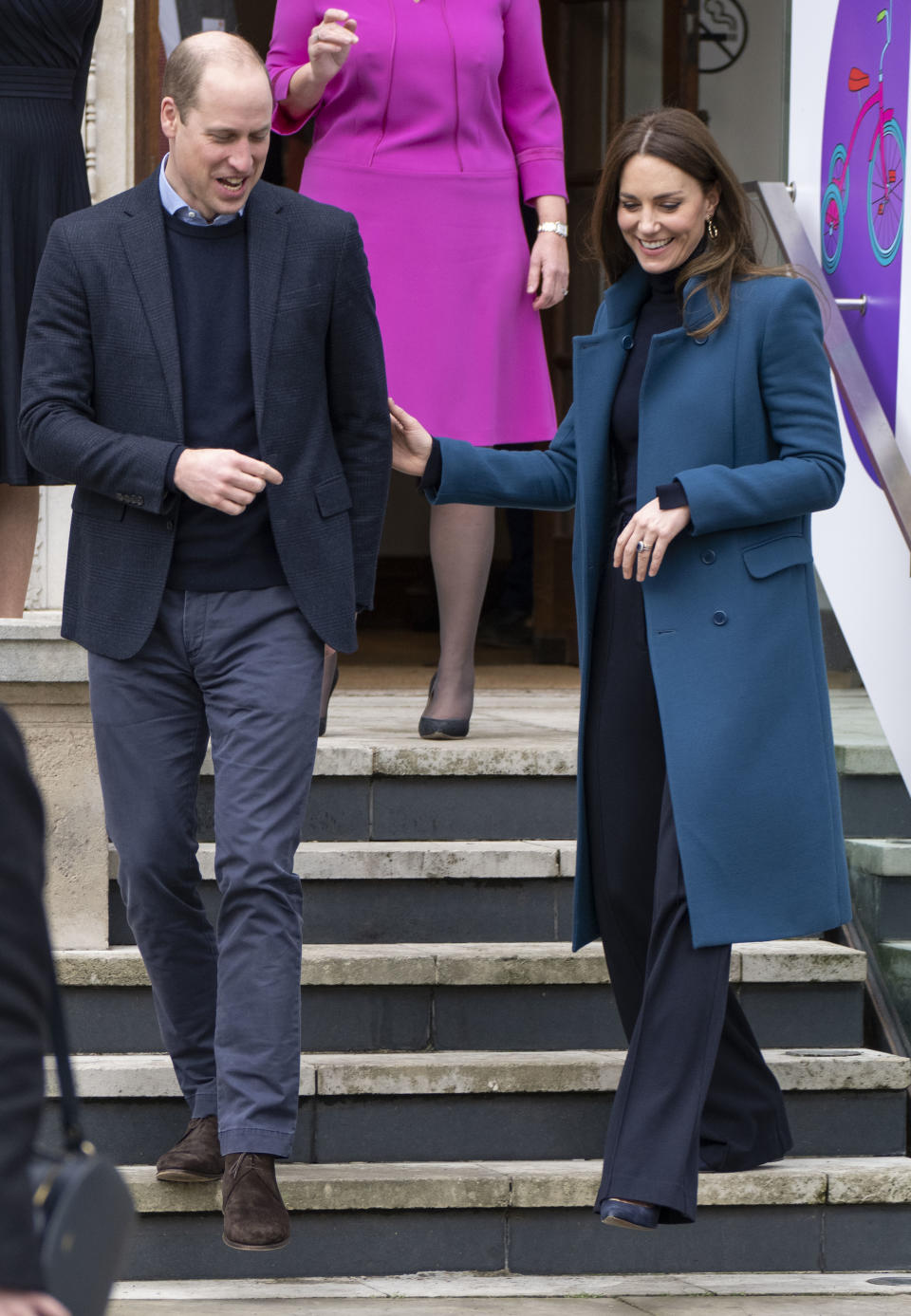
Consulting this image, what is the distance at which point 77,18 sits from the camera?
4.66m

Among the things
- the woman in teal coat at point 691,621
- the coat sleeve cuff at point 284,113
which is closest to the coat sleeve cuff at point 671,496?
the woman in teal coat at point 691,621

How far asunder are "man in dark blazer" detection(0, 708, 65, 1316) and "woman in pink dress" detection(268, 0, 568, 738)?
10.9ft

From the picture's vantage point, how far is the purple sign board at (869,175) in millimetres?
4723

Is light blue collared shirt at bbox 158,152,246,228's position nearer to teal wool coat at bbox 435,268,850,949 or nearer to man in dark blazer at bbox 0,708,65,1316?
teal wool coat at bbox 435,268,850,949

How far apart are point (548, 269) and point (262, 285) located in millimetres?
1499

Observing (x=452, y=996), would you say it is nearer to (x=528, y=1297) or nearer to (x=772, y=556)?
(x=528, y=1297)

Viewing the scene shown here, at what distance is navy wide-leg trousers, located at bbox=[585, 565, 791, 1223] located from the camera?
11.5 ft

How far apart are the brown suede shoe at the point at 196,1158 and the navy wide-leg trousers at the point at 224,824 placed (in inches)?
1.3

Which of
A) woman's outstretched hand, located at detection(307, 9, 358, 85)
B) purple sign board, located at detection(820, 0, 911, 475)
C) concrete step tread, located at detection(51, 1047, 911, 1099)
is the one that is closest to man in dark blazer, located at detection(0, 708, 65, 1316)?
concrete step tread, located at detection(51, 1047, 911, 1099)

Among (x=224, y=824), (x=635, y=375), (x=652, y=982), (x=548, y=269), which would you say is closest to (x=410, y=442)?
(x=635, y=375)

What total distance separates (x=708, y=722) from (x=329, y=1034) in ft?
3.72

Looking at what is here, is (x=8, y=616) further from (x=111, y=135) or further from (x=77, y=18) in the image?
(x=111, y=135)

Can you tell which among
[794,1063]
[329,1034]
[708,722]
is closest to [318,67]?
[708,722]

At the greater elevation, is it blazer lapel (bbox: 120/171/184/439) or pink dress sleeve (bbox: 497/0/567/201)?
pink dress sleeve (bbox: 497/0/567/201)
